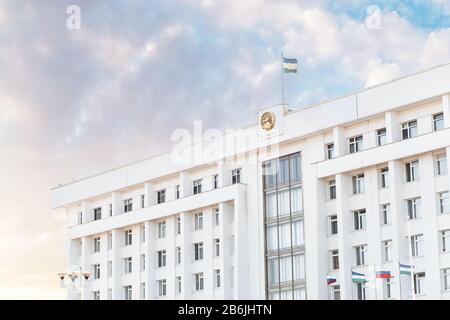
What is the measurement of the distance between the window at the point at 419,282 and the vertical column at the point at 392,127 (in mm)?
6432

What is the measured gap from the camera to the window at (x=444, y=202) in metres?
37.9

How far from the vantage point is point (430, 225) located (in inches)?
1500

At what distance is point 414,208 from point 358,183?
3654 millimetres

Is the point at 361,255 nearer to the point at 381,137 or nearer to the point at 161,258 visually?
the point at 381,137

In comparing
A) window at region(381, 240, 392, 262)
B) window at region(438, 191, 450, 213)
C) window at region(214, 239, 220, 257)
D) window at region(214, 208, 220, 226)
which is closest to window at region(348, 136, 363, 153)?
window at region(381, 240, 392, 262)

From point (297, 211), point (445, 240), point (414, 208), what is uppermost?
point (297, 211)

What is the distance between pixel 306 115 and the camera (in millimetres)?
44312

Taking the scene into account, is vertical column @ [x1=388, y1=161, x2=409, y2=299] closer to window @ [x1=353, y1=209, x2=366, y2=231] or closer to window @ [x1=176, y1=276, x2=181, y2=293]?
window @ [x1=353, y1=209, x2=366, y2=231]

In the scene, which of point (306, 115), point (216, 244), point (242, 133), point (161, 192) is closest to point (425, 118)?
point (306, 115)

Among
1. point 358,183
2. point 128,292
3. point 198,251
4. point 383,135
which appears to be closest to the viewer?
point 383,135

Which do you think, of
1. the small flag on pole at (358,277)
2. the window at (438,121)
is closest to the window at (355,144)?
the window at (438,121)

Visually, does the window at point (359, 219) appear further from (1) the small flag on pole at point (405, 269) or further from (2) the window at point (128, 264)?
(2) the window at point (128, 264)

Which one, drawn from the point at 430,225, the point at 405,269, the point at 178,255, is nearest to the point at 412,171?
the point at 430,225

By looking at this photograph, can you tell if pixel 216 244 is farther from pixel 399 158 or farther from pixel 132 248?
pixel 399 158
